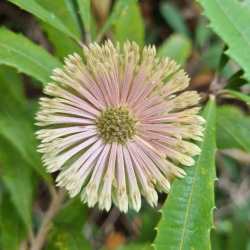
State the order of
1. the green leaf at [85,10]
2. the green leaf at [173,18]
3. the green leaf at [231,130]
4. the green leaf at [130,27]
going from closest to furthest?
1. the green leaf at [85,10]
2. the green leaf at [231,130]
3. the green leaf at [130,27]
4. the green leaf at [173,18]

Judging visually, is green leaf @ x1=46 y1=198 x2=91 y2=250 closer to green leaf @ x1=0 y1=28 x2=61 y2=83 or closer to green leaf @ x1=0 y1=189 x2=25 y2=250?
green leaf @ x1=0 y1=189 x2=25 y2=250

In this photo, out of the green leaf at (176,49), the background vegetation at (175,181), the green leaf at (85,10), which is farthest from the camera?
the green leaf at (176,49)

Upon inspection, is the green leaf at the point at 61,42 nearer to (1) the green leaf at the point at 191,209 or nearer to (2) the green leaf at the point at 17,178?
(2) the green leaf at the point at 17,178

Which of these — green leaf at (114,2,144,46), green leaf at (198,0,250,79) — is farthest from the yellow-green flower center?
green leaf at (114,2,144,46)

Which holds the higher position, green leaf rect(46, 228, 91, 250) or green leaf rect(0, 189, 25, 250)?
green leaf rect(0, 189, 25, 250)

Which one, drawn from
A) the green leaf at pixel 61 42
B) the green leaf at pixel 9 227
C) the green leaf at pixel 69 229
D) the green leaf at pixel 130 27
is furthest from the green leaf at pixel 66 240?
the green leaf at pixel 130 27

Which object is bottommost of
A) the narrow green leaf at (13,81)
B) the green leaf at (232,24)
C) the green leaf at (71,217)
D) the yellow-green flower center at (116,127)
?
the green leaf at (71,217)
